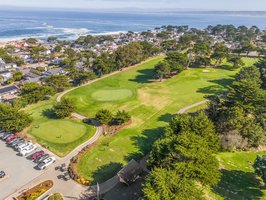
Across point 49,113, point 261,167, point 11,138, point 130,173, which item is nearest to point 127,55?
point 49,113

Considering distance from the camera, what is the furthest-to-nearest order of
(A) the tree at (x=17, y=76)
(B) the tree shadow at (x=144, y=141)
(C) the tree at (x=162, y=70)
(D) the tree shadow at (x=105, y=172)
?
(A) the tree at (x=17, y=76) < (C) the tree at (x=162, y=70) < (B) the tree shadow at (x=144, y=141) < (D) the tree shadow at (x=105, y=172)

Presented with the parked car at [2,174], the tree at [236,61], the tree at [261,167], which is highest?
the tree at [236,61]

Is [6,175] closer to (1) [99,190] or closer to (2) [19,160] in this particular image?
(2) [19,160]

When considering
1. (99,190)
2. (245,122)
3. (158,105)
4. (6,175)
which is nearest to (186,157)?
(99,190)

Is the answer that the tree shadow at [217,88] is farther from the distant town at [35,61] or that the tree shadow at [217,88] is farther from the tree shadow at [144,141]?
the distant town at [35,61]

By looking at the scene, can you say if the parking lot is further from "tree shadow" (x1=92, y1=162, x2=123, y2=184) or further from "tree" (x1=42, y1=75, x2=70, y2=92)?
"tree" (x1=42, y1=75, x2=70, y2=92)

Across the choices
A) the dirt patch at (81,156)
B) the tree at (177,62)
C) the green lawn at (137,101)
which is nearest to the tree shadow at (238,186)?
the green lawn at (137,101)

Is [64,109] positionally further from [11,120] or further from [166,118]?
[166,118]
